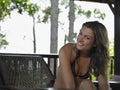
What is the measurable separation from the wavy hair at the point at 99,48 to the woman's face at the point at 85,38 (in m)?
0.03

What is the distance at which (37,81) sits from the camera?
4.07 m

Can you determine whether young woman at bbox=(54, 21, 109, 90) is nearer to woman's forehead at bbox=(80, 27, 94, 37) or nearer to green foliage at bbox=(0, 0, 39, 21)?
woman's forehead at bbox=(80, 27, 94, 37)

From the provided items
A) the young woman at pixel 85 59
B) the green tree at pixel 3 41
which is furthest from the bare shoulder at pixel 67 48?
the green tree at pixel 3 41

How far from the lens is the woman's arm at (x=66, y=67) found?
269 centimetres

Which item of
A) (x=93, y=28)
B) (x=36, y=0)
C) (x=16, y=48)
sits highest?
(x=36, y=0)

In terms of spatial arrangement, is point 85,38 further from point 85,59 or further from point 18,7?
point 18,7

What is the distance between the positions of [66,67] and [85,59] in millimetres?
264

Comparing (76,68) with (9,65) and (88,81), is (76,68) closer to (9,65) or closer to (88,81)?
(88,81)

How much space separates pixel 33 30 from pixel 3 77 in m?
16.4

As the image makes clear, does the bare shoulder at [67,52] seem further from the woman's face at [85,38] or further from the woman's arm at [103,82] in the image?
the woman's arm at [103,82]

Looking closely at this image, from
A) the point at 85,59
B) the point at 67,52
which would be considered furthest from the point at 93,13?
the point at 67,52

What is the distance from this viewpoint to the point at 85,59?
297 centimetres

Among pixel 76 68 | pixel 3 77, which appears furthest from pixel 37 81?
pixel 76 68

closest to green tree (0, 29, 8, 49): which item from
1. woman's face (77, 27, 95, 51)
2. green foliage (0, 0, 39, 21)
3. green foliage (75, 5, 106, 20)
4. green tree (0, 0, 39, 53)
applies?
green tree (0, 0, 39, 53)
